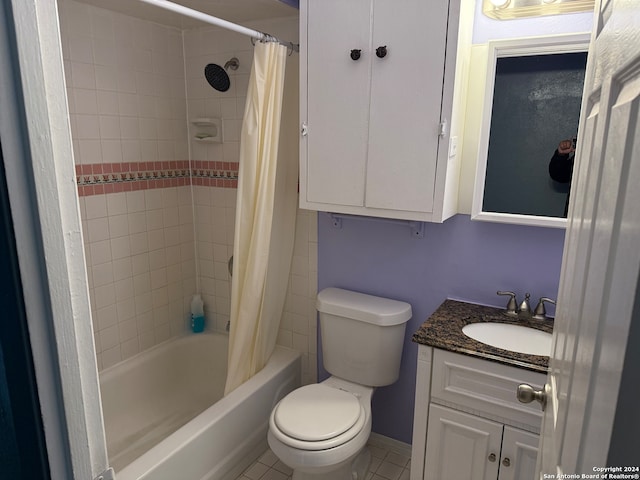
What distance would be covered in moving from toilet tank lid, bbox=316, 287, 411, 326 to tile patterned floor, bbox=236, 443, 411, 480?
761 mm

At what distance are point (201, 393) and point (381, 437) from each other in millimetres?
1071

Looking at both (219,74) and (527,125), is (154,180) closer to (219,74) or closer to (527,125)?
(219,74)

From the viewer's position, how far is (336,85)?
71.1 inches

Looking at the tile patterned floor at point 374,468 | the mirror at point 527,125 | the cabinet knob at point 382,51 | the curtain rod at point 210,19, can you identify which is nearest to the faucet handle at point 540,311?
the mirror at point 527,125

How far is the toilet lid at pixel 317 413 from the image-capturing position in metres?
1.71

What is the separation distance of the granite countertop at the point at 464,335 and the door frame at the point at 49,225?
123 cm

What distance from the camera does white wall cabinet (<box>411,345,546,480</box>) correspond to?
1524 mm

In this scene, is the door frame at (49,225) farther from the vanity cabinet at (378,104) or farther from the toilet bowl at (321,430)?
the vanity cabinet at (378,104)

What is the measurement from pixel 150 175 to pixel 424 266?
1480 millimetres

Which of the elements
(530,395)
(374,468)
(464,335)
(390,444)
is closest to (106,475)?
(530,395)

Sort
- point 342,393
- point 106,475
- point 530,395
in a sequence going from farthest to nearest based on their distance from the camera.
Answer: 1. point 342,393
2. point 530,395
3. point 106,475

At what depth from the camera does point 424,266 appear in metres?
2.05

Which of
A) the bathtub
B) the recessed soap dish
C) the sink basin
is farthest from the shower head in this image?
the sink basin

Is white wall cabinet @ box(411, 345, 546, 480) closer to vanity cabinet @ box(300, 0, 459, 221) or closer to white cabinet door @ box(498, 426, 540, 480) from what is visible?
white cabinet door @ box(498, 426, 540, 480)
